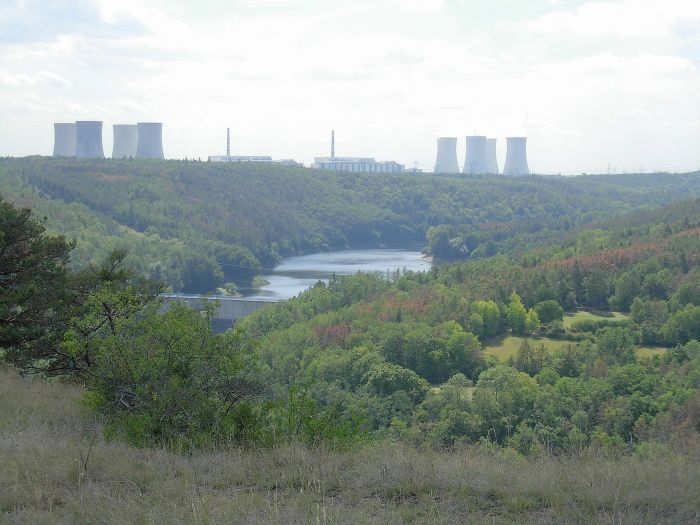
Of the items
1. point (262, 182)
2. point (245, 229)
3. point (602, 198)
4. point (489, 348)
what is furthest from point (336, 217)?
point (489, 348)

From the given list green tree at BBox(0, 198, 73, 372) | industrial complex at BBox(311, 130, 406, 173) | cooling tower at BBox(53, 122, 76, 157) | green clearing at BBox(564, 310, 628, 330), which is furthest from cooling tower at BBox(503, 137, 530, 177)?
green tree at BBox(0, 198, 73, 372)

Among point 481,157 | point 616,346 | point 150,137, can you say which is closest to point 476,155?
point 481,157

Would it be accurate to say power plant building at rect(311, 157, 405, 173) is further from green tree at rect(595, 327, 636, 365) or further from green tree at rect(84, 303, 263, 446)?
green tree at rect(84, 303, 263, 446)

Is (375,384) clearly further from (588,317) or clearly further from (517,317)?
(588,317)

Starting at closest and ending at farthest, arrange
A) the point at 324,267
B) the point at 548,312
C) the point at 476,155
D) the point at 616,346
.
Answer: the point at 616,346 → the point at 548,312 → the point at 324,267 → the point at 476,155

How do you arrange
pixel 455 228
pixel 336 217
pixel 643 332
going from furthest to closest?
1. pixel 336 217
2. pixel 455 228
3. pixel 643 332

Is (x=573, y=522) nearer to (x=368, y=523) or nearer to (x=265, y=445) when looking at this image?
(x=368, y=523)

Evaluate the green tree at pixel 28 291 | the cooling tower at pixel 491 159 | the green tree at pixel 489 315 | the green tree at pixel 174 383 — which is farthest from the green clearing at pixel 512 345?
the cooling tower at pixel 491 159
